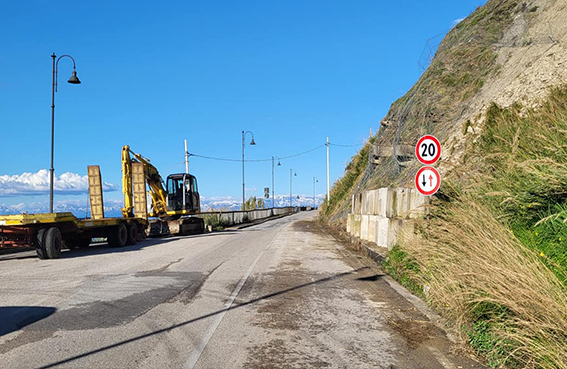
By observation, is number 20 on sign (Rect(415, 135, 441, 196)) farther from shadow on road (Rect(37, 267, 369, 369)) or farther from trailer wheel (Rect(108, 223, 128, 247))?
trailer wheel (Rect(108, 223, 128, 247))

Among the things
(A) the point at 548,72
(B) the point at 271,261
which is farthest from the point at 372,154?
(B) the point at 271,261

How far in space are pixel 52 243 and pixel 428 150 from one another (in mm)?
11728

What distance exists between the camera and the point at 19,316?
710 cm

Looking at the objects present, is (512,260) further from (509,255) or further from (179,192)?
(179,192)

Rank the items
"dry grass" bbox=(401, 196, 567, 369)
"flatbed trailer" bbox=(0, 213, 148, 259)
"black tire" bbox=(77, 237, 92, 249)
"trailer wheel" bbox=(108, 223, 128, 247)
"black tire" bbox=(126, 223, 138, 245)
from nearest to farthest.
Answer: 1. "dry grass" bbox=(401, 196, 567, 369)
2. "flatbed trailer" bbox=(0, 213, 148, 259)
3. "black tire" bbox=(77, 237, 92, 249)
4. "trailer wheel" bbox=(108, 223, 128, 247)
5. "black tire" bbox=(126, 223, 138, 245)

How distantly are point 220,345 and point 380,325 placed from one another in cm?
234

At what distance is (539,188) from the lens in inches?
257

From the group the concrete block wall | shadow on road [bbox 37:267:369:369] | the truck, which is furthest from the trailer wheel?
shadow on road [bbox 37:267:369:369]

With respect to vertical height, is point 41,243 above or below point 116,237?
above

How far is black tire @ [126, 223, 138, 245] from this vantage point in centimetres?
2120

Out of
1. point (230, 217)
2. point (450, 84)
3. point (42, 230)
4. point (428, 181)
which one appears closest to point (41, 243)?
point (42, 230)

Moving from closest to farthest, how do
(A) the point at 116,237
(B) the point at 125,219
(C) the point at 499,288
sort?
(C) the point at 499,288, (A) the point at 116,237, (B) the point at 125,219

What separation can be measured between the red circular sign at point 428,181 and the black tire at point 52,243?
1143 cm

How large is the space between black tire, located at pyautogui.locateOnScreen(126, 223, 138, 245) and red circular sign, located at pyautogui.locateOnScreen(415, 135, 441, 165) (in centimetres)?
1462
